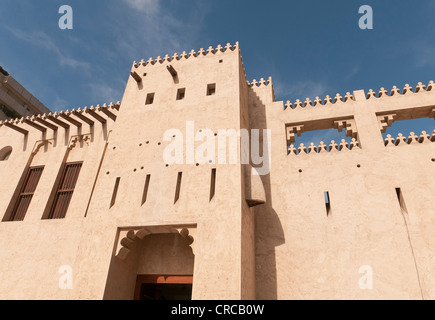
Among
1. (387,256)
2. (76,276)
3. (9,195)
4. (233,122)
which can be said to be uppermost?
(233,122)

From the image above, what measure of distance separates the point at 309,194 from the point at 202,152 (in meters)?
4.05

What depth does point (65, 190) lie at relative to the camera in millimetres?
12812

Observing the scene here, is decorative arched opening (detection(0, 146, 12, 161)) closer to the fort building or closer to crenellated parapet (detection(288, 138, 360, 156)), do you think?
the fort building

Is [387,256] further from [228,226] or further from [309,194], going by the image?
[228,226]

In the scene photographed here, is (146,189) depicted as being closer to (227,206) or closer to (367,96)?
(227,206)

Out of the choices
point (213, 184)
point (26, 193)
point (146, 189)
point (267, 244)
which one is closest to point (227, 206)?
point (213, 184)

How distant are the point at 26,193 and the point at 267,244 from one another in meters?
11.1

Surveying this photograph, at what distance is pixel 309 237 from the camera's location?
31.0 feet

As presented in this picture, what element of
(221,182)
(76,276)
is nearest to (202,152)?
(221,182)

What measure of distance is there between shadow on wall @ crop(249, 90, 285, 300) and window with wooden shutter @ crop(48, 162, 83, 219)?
8.05 metres

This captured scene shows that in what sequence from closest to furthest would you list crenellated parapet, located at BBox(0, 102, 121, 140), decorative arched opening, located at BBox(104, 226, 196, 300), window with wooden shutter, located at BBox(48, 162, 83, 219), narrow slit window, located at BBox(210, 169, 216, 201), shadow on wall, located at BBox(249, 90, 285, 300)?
decorative arched opening, located at BBox(104, 226, 196, 300)
narrow slit window, located at BBox(210, 169, 216, 201)
shadow on wall, located at BBox(249, 90, 285, 300)
window with wooden shutter, located at BBox(48, 162, 83, 219)
crenellated parapet, located at BBox(0, 102, 121, 140)

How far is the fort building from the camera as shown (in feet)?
27.5

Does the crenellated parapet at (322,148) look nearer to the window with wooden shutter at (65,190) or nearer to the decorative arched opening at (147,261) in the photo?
the decorative arched opening at (147,261)

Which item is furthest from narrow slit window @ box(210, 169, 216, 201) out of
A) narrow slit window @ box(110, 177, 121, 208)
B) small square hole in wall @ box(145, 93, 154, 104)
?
small square hole in wall @ box(145, 93, 154, 104)
